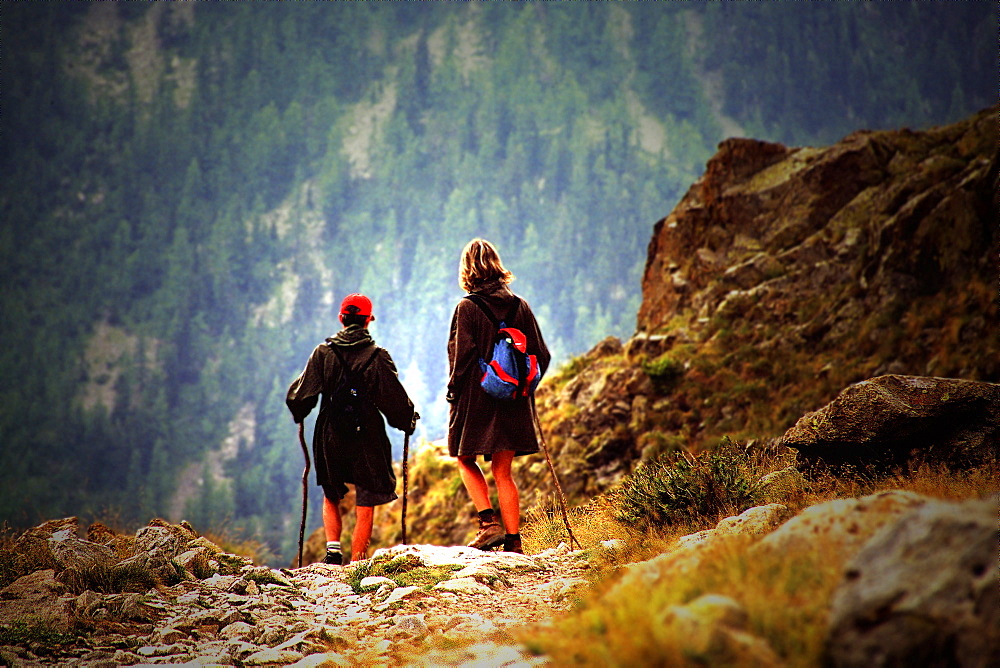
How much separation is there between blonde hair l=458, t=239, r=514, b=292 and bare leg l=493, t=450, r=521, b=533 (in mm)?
2061

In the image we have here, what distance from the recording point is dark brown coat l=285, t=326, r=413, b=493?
27.4ft

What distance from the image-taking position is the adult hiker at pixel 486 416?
7.24 m

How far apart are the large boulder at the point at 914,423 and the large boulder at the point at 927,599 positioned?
396 cm

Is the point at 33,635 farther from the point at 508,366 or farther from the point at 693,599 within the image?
the point at 508,366

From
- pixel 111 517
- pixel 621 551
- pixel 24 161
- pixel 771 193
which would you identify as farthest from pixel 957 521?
pixel 24 161

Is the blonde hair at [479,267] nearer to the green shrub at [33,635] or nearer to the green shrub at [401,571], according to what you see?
the green shrub at [401,571]


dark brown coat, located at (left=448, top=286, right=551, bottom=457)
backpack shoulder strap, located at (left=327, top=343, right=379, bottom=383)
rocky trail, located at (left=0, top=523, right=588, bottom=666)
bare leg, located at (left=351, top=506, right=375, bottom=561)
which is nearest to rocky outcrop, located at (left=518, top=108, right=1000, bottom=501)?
bare leg, located at (left=351, top=506, right=375, bottom=561)

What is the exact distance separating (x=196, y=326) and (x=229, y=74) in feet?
292

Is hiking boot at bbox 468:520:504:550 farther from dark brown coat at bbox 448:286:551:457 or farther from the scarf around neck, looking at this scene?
the scarf around neck

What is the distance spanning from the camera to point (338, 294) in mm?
178500

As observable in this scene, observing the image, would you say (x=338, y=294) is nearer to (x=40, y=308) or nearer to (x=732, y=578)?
(x=40, y=308)

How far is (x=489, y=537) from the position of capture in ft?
23.9

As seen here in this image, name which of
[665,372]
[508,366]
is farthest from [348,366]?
[665,372]

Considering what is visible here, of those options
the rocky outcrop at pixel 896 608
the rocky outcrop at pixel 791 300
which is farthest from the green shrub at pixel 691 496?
the rocky outcrop at pixel 791 300
